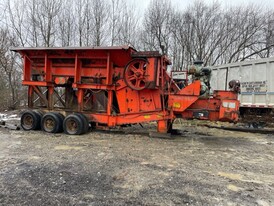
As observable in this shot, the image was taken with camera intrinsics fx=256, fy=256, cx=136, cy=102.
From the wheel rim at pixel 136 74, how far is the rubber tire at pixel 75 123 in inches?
70.3

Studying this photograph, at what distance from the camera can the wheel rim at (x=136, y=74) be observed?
7.06m

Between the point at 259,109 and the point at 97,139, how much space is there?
22.0 feet

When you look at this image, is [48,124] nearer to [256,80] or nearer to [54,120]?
[54,120]

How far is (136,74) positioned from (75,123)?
2297mm

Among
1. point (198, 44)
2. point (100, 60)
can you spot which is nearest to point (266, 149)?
point (100, 60)

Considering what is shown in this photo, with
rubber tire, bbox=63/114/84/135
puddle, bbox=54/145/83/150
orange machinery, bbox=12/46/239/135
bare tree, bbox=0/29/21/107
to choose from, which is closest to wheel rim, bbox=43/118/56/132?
orange machinery, bbox=12/46/239/135

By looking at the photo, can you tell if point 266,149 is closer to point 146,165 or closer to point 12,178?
point 146,165

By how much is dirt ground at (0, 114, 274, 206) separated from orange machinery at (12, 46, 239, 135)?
0.85 m

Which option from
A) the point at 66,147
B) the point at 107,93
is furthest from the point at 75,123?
the point at 66,147

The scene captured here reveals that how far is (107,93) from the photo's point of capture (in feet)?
25.5

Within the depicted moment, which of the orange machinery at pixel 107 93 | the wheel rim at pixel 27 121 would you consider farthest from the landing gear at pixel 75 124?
the wheel rim at pixel 27 121

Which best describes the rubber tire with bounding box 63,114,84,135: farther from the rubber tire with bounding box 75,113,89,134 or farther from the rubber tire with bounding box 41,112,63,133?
the rubber tire with bounding box 41,112,63,133

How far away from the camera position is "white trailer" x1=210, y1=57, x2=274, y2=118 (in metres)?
9.61

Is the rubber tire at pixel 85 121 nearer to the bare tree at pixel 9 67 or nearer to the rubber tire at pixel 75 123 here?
the rubber tire at pixel 75 123
